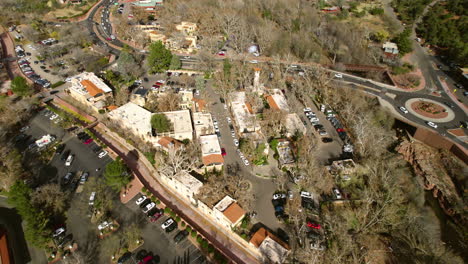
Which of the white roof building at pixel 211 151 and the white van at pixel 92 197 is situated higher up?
the white roof building at pixel 211 151

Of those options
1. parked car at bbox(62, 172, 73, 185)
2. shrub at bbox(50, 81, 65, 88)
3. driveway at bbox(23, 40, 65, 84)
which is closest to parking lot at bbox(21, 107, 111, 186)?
parked car at bbox(62, 172, 73, 185)

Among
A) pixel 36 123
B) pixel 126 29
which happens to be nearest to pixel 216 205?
pixel 36 123

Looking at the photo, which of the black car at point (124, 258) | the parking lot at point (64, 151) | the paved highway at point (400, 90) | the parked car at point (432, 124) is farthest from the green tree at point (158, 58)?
the parked car at point (432, 124)

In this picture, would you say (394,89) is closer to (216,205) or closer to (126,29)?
(216,205)

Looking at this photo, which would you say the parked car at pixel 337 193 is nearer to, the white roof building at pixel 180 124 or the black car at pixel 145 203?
the white roof building at pixel 180 124

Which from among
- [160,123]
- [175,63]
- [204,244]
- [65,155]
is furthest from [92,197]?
[175,63]
